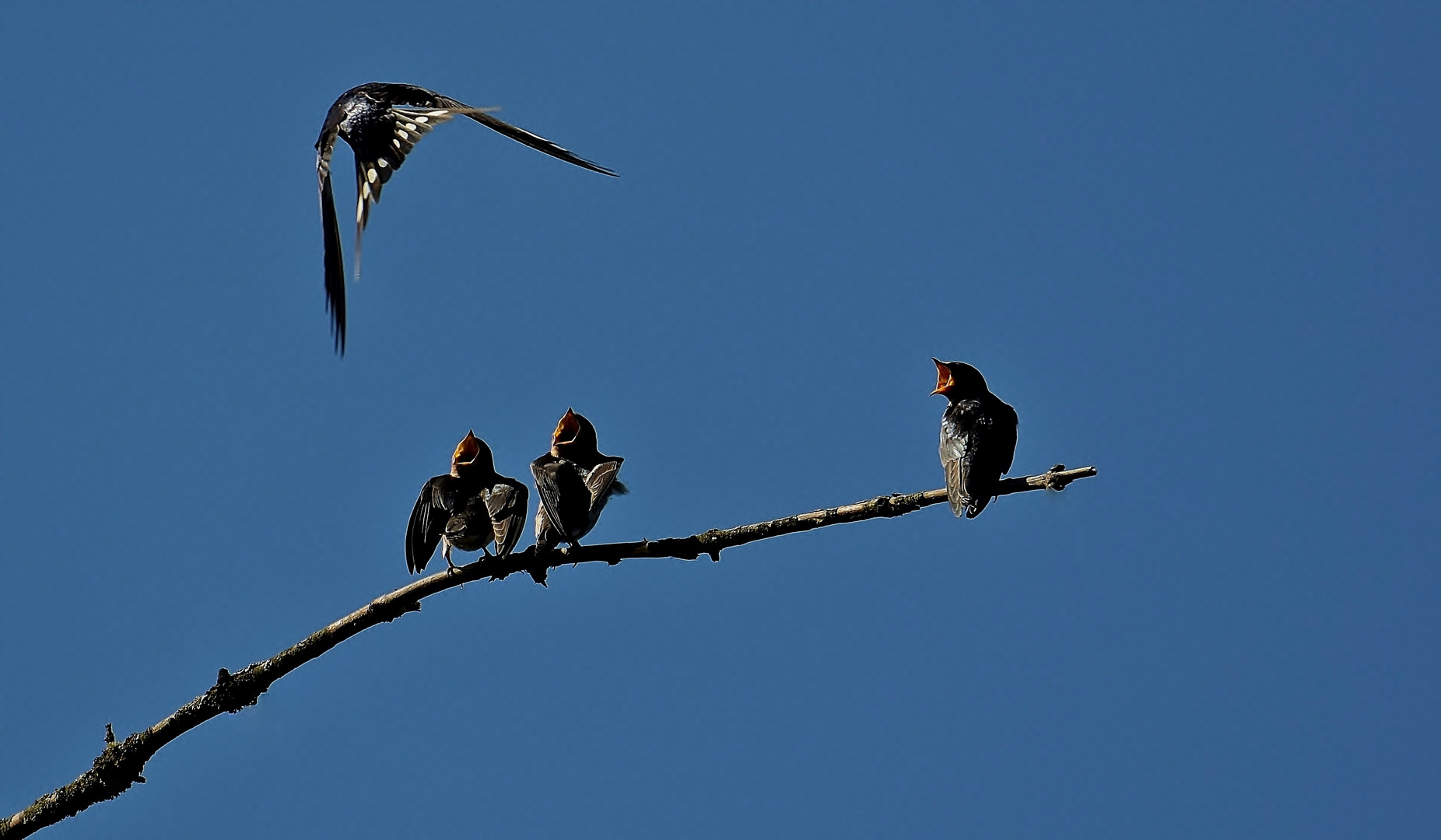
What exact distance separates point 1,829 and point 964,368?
729 cm

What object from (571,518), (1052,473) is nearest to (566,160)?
(571,518)

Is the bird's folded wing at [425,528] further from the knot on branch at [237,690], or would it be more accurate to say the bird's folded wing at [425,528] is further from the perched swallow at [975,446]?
the perched swallow at [975,446]

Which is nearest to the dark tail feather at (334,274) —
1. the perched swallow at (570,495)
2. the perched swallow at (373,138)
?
the perched swallow at (373,138)

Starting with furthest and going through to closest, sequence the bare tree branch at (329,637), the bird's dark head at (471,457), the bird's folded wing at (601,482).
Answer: the bird's dark head at (471,457) → the bird's folded wing at (601,482) → the bare tree branch at (329,637)

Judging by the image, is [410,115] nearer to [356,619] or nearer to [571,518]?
[571,518]

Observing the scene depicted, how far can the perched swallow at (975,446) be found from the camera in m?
8.64

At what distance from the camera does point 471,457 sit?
1143cm

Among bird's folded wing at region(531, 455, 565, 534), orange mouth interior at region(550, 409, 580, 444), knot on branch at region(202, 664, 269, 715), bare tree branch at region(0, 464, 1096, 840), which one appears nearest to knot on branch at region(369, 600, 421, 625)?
bare tree branch at region(0, 464, 1096, 840)

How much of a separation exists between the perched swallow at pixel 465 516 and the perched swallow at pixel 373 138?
2243mm

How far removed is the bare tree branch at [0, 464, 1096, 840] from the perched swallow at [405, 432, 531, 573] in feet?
5.02

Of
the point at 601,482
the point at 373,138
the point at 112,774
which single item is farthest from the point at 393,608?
the point at 373,138

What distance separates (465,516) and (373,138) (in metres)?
2.62

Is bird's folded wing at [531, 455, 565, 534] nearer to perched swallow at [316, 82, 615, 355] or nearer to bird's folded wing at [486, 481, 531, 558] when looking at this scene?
bird's folded wing at [486, 481, 531, 558]

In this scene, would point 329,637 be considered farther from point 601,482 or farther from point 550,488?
point 601,482
